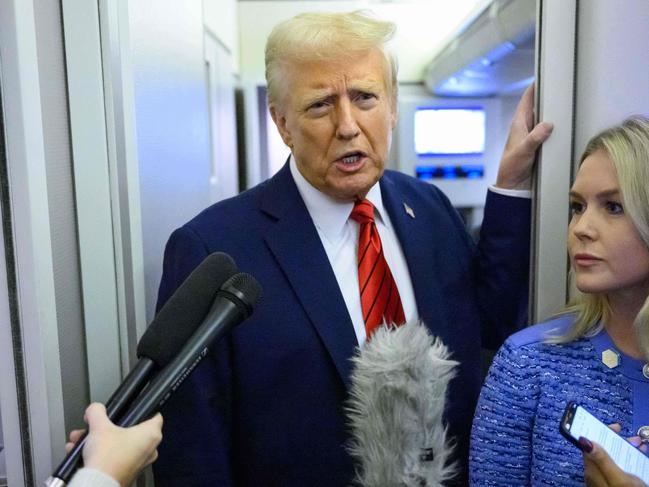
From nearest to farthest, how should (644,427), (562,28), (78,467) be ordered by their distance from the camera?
1. (78,467)
2. (644,427)
3. (562,28)

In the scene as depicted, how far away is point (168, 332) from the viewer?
80cm

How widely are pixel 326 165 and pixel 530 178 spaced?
406 mm

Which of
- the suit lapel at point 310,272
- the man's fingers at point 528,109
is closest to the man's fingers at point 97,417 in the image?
the suit lapel at point 310,272

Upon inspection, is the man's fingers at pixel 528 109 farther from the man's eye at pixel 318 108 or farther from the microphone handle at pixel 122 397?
the microphone handle at pixel 122 397

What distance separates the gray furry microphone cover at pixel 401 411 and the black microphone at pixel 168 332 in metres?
0.24

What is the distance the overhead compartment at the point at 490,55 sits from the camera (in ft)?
6.08

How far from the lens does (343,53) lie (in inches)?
45.3

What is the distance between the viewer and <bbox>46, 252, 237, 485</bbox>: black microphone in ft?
2.47

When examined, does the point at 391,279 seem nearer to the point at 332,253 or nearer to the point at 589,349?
the point at 332,253

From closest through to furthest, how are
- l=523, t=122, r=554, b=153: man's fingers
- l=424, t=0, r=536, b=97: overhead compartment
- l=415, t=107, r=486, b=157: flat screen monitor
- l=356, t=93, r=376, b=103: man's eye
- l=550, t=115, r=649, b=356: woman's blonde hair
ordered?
l=550, t=115, r=649, b=356: woman's blonde hair, l=523, t=122, r=554, b=153: man's fingers, l=356, t=93, r=376, b=103: man's eye, l=424, t=0, r=536, b=97: overhead compartment, l=415, t=107, r=486, b=157: flat screen monitor

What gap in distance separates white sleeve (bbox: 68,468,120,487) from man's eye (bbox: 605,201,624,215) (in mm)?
819

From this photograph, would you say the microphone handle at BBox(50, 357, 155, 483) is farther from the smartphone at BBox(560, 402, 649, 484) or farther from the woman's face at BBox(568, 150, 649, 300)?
the woman's face at BBox(568, 150, 649, 300)

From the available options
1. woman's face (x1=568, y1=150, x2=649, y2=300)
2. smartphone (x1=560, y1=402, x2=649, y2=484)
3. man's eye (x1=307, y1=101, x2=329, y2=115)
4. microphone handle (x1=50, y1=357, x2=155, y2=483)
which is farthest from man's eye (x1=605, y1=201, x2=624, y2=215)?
microphone handle (x1=50, y1=357, x2=155, y2=483)

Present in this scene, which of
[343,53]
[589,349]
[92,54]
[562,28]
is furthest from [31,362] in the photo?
[562,28]
